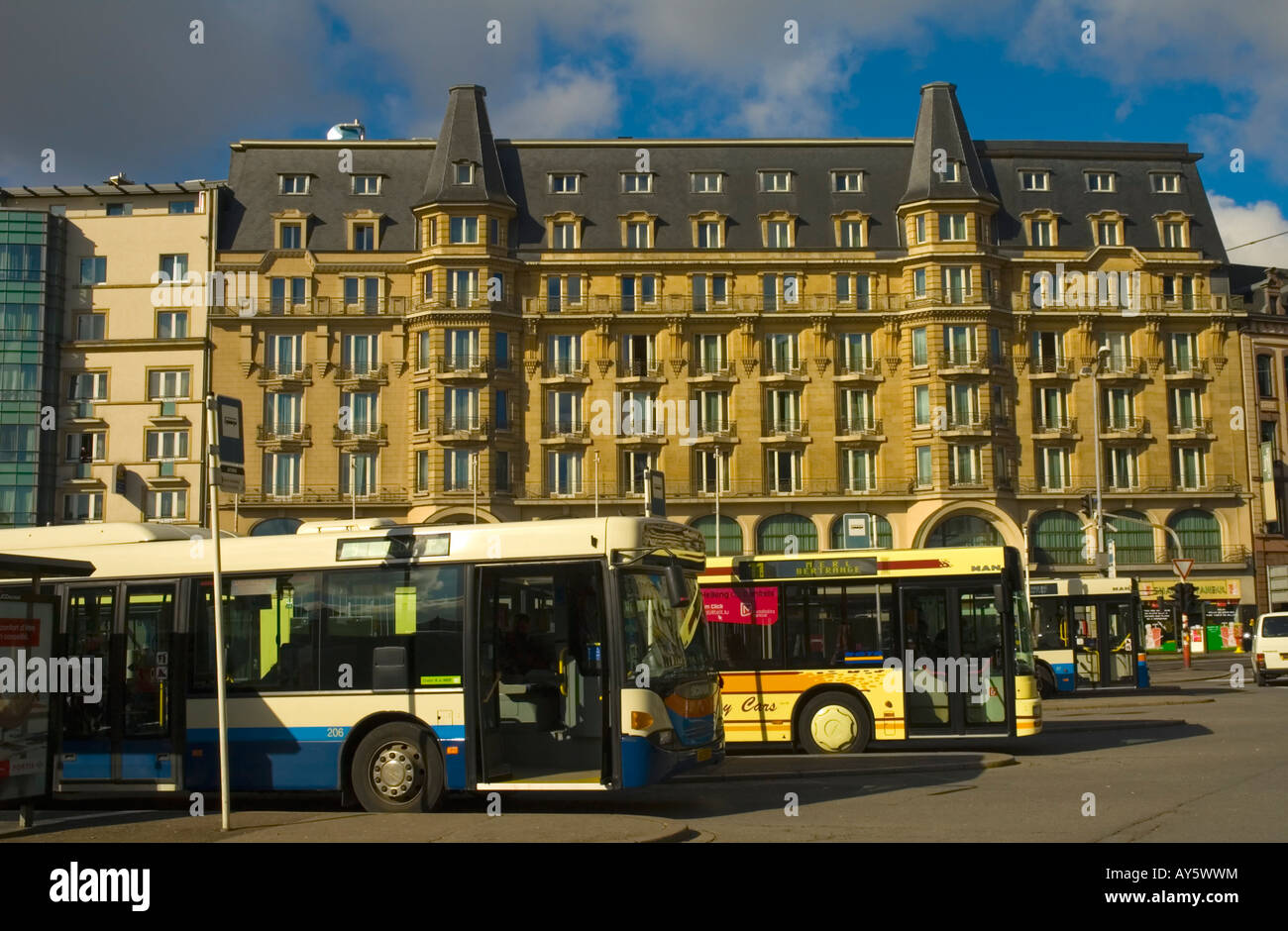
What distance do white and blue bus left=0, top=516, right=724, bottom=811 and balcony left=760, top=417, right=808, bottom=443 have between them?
4525 cm

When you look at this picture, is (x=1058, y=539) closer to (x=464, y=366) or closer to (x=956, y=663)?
(x=464, y=366)

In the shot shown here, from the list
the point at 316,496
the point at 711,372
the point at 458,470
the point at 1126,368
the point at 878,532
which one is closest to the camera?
the point at 458,470

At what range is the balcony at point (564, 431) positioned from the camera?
193 ft

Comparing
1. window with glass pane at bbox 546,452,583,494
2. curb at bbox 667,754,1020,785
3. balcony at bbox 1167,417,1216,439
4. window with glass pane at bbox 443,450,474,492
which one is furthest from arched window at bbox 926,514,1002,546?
curb at bbox 667,754,1020,785

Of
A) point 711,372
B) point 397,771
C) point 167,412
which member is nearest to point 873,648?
point 397,771

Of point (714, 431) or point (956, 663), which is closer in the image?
point (956, 663)

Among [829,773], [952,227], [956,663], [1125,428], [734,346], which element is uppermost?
[952,227]

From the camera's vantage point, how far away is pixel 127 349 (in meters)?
60.3

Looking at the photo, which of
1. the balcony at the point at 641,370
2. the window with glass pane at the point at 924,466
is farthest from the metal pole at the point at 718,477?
the window with glass pane at the point at 924,466

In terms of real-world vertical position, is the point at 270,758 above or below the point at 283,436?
below

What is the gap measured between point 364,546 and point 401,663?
1.40 m

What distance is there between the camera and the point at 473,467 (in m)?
57.1
